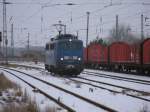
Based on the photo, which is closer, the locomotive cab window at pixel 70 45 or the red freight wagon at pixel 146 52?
the locomotive cab window at pixel 70 45

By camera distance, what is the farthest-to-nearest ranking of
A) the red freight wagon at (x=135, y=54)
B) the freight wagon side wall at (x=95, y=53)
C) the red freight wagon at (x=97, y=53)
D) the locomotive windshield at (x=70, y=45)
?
the freight wagon side wall at (x=95, y=53) → the red freight wagon at (x=97, y=53) → the red freight wagon at (x=135, y=54) → the locomotive windshield at (x=70, y=45)

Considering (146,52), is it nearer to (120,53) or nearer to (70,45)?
(70,45)

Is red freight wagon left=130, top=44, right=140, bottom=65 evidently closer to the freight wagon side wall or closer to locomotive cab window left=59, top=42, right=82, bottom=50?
locomotive cab window left=59, top=42, right=82, bottom=50

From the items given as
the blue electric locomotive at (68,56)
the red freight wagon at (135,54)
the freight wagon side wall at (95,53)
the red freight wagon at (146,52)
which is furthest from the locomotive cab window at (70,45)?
the freight wagon side wall at (95,53)

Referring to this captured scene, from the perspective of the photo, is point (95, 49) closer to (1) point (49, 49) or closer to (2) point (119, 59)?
(2) point (119, 59)

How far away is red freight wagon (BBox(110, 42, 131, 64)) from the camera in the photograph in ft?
129

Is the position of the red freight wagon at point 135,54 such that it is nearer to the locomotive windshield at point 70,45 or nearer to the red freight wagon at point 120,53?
the red freight wagon at point 120,53

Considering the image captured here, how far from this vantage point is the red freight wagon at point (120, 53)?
39.4 metres

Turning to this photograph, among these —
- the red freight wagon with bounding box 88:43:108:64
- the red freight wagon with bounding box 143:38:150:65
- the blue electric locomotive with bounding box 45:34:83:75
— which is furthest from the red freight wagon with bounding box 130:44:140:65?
the red freight wagon with bounding box 88:43:108:64

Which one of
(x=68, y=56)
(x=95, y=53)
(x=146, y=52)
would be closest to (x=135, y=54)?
(x=146, y=52)

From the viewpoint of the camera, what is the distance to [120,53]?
4206 cm

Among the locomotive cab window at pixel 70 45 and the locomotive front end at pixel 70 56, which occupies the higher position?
the locomotive cab window at pixel 70 45

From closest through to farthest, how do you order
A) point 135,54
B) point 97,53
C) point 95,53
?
point 135,54 < point 97,53 < point 95,53

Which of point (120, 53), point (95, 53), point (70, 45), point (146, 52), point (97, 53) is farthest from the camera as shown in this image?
point (95, 53)
